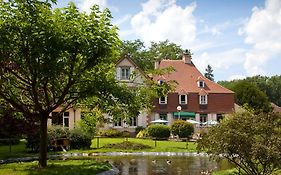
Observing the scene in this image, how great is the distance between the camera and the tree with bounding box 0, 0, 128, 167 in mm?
16234

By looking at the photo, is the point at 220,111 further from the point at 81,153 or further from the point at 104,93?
the point at 104,93

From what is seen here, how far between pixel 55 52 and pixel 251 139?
789 centimetres

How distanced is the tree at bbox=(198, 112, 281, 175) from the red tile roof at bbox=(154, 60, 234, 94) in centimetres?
3813

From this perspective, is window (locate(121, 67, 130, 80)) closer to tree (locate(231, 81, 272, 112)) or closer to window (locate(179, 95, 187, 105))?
window (locate(179, 95, 187, 105))

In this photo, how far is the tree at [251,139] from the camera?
14260 millimetres

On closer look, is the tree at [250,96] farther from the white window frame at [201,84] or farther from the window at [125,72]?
A: the window at [125,72]

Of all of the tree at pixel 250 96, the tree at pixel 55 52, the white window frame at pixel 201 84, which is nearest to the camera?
the tree at pixel 55 52

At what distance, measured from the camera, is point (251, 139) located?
14.7 metres

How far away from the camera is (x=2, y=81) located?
1834 centimetres

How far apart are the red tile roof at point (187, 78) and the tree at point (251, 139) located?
3813 centimetres

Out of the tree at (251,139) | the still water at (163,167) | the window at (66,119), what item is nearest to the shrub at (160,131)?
the window at (66,119)

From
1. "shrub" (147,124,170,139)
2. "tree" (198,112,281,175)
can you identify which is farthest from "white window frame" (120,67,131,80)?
"tree" (198,112,281,175)

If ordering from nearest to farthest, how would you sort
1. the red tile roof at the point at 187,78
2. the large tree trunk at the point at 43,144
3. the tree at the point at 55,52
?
the tree at the point at 55,52 → the large tree trunk at the point at 43,144 → the red tile roof at the point at 187,78

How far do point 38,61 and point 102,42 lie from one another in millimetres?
2673
